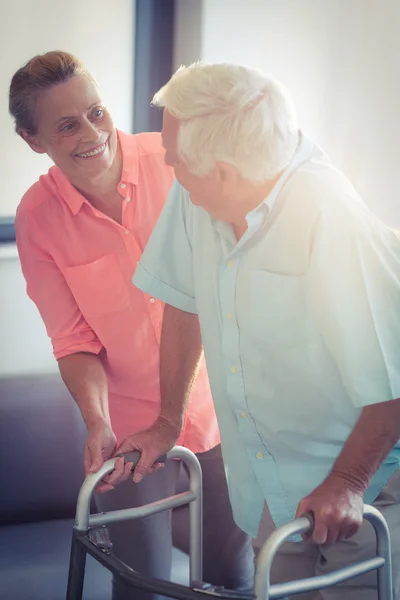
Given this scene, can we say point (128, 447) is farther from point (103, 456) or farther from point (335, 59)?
point (335, 59)

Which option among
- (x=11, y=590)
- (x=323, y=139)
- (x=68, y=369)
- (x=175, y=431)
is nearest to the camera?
(x=175, y=431)

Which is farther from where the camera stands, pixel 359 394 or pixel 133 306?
pixel 133 306

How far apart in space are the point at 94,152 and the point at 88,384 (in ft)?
1.62

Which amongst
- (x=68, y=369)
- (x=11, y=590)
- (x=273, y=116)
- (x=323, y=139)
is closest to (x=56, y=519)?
(x=11, y=590)

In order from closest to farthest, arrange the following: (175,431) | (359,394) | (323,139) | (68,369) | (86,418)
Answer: (359,394), (175,431), (86,418), (68,369), (323,139)

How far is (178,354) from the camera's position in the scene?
5.35 ft

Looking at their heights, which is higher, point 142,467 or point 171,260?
point 171,260

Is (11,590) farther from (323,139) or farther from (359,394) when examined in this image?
(323,139)

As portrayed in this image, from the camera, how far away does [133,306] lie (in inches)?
74.5

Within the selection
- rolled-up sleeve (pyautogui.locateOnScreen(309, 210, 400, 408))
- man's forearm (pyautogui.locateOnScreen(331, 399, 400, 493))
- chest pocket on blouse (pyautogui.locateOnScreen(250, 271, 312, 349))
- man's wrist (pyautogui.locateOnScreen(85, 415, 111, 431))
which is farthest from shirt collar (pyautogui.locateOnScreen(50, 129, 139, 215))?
man's forearm (pyautogui.locateOnScreen(331, 399, 400, 493))

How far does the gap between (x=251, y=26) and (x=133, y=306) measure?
1.31m

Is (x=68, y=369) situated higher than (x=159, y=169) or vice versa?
(x=159, y=169)

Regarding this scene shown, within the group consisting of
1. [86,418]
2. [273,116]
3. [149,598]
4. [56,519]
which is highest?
[273,116]

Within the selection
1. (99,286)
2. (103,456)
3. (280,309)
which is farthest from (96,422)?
(280,309)
